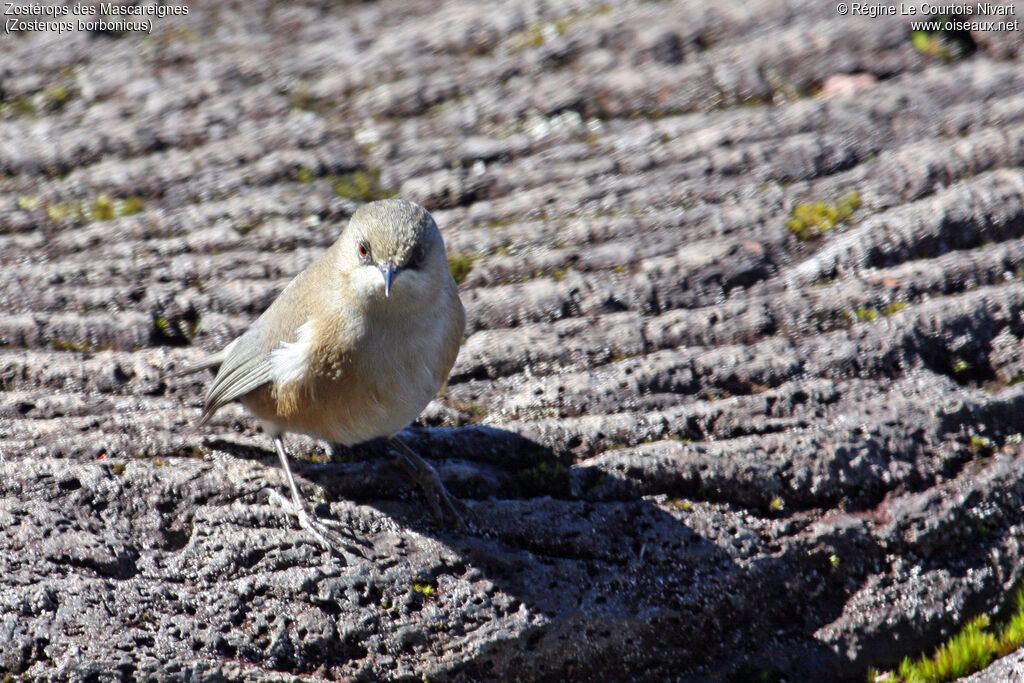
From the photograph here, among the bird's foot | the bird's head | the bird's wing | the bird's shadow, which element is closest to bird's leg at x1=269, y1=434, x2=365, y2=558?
the bird's foot

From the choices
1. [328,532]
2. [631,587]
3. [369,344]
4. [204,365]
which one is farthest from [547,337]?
[204,365]

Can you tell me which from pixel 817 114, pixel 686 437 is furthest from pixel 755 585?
pixel 817 114

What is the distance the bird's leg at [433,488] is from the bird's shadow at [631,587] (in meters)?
0.06

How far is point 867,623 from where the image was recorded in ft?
13.1

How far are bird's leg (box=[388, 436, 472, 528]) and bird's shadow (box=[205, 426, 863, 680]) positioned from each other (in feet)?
0.19

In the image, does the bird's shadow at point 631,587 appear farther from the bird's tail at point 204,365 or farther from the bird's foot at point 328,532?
the bird's tail at point 204,365

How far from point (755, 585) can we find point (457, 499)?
1.44 metres

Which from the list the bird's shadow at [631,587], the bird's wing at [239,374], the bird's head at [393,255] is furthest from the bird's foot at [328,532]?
the bird's head at [393,255]

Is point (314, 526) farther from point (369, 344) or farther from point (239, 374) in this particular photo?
point (239, 374)

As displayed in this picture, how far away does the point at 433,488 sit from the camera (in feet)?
14.2

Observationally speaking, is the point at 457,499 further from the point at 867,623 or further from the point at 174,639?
the point at 867,623

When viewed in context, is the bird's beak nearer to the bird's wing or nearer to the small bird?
the small bird

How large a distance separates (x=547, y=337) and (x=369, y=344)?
4.12 ft

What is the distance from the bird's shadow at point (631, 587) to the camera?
12.8 feet
